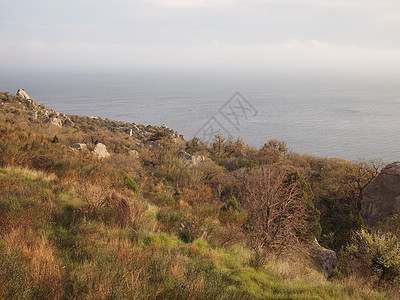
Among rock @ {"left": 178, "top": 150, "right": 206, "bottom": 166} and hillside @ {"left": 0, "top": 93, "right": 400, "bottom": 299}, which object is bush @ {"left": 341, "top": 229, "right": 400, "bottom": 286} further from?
rock @ {"left": 178, "top": 150, "right": 206, "bottom": 166}

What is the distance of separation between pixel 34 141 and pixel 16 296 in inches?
443

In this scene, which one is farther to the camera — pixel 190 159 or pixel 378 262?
pixel 190 159

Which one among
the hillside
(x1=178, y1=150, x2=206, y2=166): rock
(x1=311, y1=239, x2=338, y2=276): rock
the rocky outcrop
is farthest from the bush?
(x1=178, y1=150, x2=206, y2=166): rock

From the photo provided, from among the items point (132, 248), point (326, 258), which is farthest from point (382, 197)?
point (132, 248)

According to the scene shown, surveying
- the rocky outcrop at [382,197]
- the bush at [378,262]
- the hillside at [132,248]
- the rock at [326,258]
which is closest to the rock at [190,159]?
the hillside at [132,248]

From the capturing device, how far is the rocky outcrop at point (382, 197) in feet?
70.0

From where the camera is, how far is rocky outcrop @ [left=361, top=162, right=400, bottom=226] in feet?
70.0

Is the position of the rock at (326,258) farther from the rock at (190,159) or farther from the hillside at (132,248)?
the rock at (190,159)

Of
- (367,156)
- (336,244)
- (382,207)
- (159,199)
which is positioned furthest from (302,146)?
(159,199)

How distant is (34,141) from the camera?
12.2 metres

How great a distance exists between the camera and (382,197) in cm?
2189

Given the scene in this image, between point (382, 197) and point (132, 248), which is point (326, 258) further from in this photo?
point (382, 197)

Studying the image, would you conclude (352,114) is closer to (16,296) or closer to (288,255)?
(288,255)

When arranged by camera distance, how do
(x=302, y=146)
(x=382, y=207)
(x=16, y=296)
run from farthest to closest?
1. (x=302, y=146)
2. (x=382, y=207)
3. (x=16, y=296)
